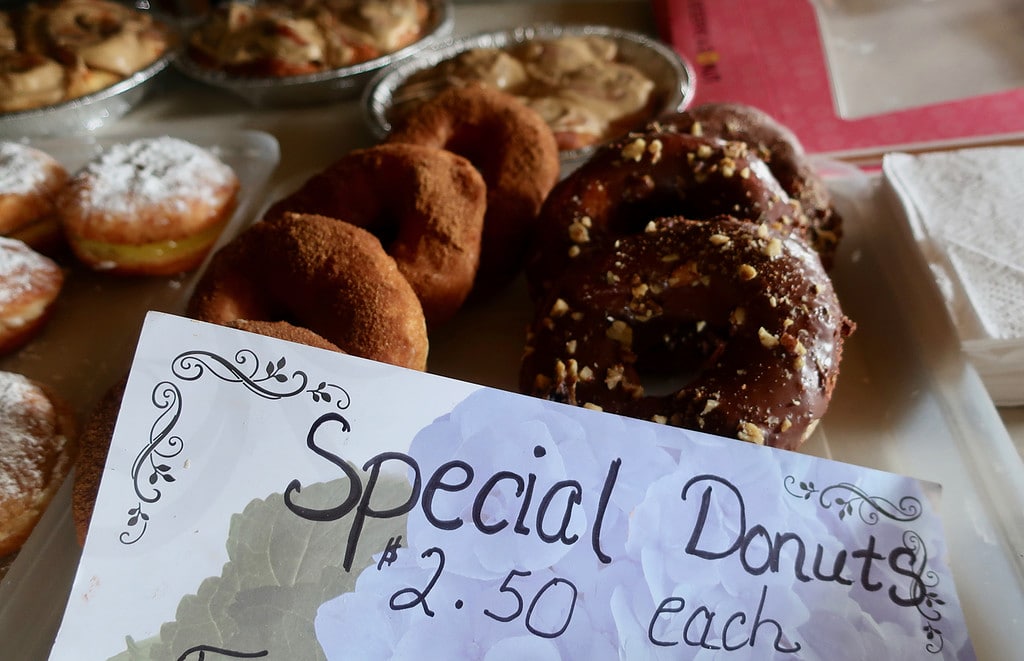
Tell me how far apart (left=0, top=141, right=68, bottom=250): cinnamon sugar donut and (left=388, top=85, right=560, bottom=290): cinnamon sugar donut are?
692 millimetres

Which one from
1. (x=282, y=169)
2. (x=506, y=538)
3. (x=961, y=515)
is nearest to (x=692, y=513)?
(x=506, y=538)

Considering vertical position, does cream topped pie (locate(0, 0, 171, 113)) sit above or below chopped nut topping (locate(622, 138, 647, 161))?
below

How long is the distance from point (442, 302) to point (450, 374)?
0.41ft

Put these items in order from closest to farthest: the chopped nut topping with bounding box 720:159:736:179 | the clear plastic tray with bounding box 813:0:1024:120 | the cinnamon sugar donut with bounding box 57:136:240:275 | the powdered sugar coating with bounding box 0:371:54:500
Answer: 1. the powdered sugar coating with bounding box 0:371:54:500
2. the chopped nut topping with bounding box 720:159:736:179
3. the cinnamon sugar donut with bounding box 57:136:240:275
4. the clear plastic tray with bounding box 813:0:1024:120

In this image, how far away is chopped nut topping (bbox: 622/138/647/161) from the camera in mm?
1094

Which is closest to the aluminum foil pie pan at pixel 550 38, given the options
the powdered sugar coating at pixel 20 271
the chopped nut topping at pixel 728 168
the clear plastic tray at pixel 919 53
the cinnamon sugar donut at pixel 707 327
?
the clear plastic tray at pixel 919 53

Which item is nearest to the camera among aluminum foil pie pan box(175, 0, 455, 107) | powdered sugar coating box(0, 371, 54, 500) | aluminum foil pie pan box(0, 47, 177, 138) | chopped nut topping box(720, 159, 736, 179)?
powdered sugar coating box(0, 371, 54, 500)

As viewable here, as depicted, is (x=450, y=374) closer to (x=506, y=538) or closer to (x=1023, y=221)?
(x=506, y=538)

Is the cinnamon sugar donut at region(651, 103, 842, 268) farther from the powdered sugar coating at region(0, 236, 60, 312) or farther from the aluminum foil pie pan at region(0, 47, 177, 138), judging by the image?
the aluminum foil pie pan at region(0, 47, 177, 138)

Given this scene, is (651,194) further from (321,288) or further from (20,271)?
(20,271)

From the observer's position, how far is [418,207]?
3.59ft

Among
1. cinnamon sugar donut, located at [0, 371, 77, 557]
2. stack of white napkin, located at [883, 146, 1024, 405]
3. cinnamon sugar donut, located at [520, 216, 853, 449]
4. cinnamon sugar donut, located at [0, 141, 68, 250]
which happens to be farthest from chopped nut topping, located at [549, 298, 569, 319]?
cinnamon sugar donut, located at [0, 141, 68, 250]

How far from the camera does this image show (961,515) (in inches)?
34.1

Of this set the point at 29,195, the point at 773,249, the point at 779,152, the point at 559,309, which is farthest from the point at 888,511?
the point at 29,195
